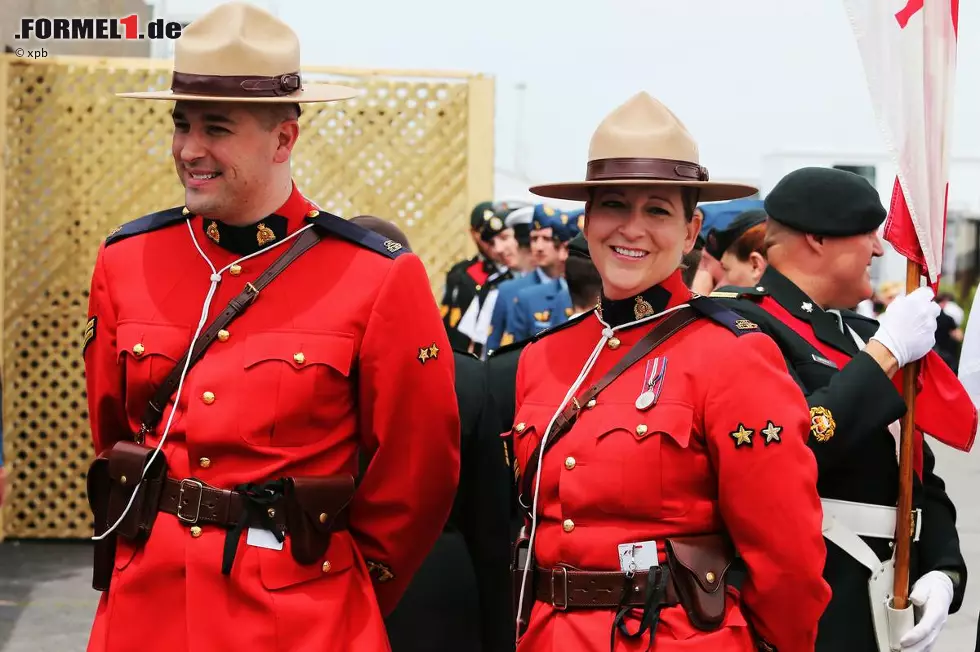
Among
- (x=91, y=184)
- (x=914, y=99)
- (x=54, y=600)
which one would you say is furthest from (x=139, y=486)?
(x=91, y=184)

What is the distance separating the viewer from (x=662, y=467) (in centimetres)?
295

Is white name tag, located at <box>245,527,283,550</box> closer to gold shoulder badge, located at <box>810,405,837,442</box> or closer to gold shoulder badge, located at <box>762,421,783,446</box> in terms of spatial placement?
gold shoulder badge, located at <box>762,421,783,446</box>

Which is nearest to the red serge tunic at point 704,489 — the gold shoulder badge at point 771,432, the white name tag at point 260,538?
the gold shoulder badge at point 771,432

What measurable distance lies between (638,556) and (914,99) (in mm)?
1760

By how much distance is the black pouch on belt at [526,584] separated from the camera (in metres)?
3.13

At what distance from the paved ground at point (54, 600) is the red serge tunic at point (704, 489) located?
15.9ft

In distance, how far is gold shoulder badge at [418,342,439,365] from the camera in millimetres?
3330

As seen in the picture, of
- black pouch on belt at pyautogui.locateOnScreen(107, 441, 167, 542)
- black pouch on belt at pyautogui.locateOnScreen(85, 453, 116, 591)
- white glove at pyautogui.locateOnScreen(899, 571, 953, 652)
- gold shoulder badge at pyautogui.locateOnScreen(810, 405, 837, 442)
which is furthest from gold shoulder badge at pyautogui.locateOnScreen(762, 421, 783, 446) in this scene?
black pouch on belt at pyautogui.locateOnScreen(85, 453, 116, 591)

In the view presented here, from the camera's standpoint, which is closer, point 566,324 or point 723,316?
point 723,316

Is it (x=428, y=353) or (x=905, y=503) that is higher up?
(x=428, y=353)

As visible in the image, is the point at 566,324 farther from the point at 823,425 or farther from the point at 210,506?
the point at 210,506

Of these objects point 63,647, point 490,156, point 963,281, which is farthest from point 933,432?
point 963,281

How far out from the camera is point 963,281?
122 ft

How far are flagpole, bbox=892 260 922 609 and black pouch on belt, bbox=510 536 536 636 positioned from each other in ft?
3.78
